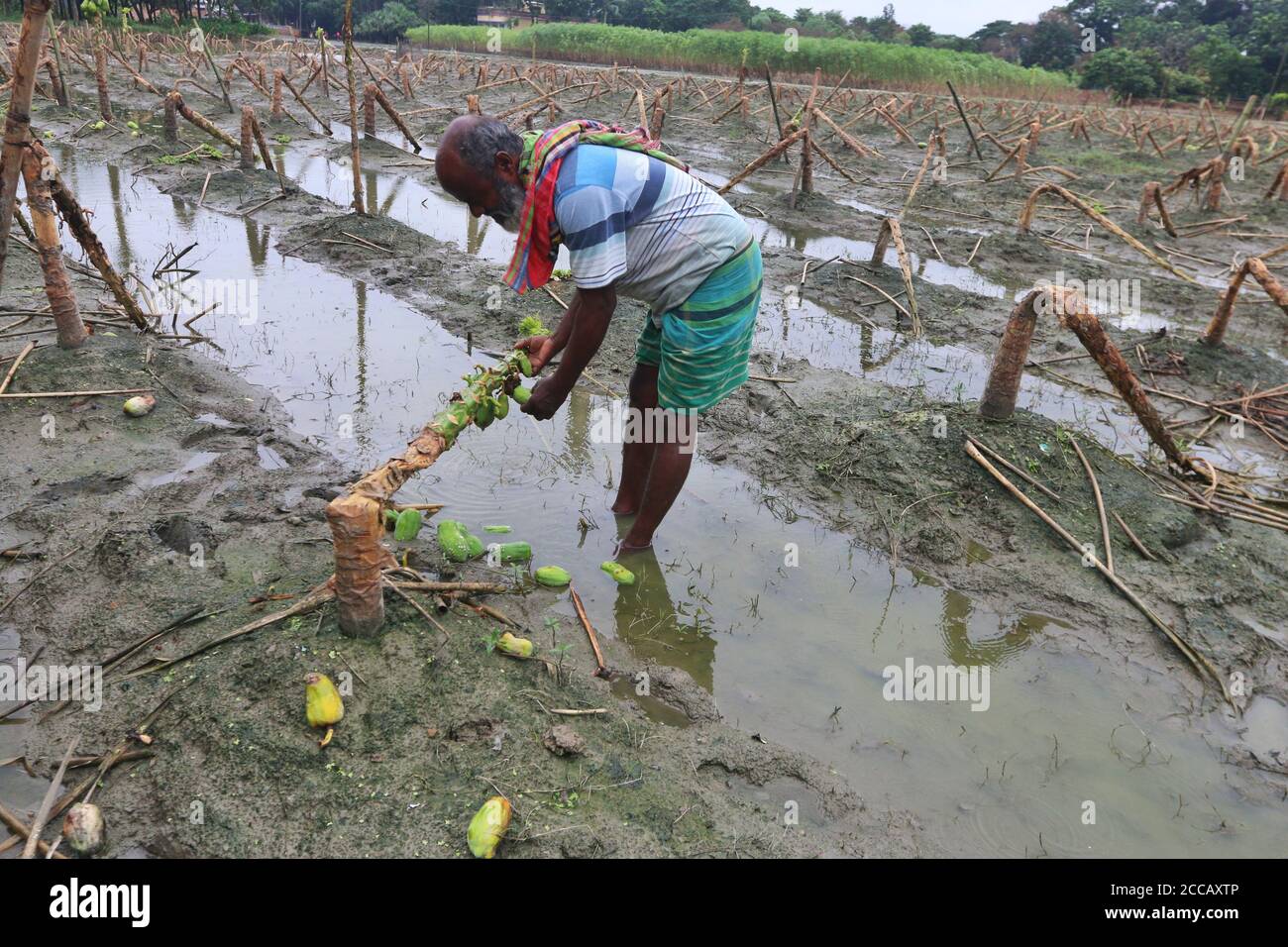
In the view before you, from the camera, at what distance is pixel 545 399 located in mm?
3387

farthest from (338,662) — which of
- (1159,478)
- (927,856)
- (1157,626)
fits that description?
(1159,478)

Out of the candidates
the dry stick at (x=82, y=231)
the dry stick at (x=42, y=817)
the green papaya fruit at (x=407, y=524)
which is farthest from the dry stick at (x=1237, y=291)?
the dry stick at (x=82, y=231)

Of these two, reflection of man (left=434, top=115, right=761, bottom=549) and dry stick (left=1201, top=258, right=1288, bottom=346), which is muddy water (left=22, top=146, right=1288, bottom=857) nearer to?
reflection of man (left=434, top=115, right=761, bottom=549)

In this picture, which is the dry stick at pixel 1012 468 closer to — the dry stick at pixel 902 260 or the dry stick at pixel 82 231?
the dry stick at pixel 902 260

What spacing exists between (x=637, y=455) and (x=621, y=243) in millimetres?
1514

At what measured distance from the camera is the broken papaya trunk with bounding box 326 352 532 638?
8.43ft

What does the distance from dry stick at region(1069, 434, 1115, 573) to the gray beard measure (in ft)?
11.2

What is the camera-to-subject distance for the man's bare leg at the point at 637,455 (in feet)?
12.7

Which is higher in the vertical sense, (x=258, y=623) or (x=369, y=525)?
(x=369, y=525)

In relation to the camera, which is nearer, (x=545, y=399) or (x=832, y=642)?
(x=545, y=399)

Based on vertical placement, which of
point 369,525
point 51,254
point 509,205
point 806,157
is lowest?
point 369,525

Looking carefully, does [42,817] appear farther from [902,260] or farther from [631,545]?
[902,260]

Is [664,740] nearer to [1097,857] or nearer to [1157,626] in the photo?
[1097,857]

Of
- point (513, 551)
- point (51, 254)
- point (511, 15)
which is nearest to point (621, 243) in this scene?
point (513, 551)
